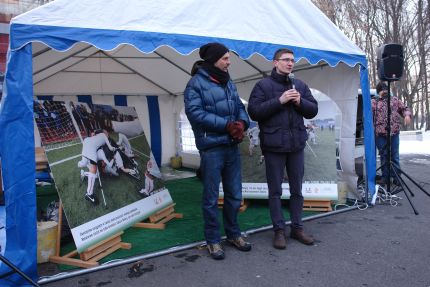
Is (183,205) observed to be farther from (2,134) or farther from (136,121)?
(2,134)

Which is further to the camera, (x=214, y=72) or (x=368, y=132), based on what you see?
(x=368, y=132)

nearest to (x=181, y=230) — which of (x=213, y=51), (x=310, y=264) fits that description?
(x=310, y=264)

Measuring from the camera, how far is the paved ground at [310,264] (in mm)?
2924

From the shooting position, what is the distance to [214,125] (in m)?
3.19

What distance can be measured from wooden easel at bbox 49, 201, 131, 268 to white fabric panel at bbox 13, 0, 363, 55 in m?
1.72

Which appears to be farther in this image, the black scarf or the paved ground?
the black scarf

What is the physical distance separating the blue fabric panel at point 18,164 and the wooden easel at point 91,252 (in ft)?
1.42

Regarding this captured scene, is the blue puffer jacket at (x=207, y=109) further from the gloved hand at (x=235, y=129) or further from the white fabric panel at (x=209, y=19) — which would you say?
the white fabric panel at (x=209, y=19)

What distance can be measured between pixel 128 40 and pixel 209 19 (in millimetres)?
970

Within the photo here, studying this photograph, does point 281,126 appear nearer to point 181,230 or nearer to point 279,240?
point 279,240

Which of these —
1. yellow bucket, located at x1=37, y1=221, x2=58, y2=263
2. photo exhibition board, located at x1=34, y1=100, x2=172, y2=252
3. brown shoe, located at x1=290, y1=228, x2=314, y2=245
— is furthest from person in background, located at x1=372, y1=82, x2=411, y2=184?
yellow bucket, located at x1=37, y1=221, x2=58, y2=263

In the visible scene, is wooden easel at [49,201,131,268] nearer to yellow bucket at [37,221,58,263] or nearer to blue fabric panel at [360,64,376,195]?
yellow bucket at [37,221,58,263]

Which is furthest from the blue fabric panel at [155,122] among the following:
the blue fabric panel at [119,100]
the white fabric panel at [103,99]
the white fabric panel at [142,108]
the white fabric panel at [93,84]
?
the white fabric panel at [103,99]

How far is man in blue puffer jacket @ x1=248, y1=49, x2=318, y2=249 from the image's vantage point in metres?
3.49
